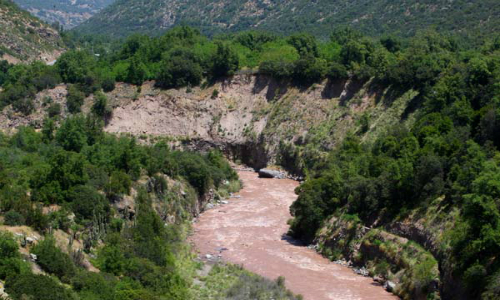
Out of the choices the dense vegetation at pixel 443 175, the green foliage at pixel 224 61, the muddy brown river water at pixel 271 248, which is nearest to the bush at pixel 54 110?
the green foliage at pixel 224 61

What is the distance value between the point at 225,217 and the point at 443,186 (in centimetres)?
2245

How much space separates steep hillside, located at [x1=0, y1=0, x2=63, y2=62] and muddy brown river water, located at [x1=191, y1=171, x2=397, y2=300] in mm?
65719

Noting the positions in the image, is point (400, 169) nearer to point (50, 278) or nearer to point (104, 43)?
point (50, 278)

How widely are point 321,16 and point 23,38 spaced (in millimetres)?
57298

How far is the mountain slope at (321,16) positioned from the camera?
106 m

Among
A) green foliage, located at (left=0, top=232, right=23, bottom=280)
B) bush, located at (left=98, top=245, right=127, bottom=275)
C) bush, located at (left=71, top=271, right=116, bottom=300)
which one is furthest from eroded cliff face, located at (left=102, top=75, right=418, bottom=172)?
green foliage, located at (left=0, top=232, right=23, bottom=280)

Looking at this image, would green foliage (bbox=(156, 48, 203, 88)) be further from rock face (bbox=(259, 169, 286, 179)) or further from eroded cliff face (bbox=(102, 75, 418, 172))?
rock face (bbox=(259, 169, 286, 179))

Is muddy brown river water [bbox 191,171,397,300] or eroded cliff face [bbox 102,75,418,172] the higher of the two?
eroded cliff face [bbox 102,75,418,172]

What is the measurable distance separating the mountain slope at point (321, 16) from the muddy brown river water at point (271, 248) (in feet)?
148

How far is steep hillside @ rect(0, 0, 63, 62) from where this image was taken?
122m

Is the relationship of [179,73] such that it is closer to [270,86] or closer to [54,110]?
[270,86]

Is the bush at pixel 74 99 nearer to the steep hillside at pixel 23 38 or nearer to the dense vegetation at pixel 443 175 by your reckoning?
the dense vegetation at pixel 443 175

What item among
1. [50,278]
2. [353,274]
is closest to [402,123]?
[353,274]

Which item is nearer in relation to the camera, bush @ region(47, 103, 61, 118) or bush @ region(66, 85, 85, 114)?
bush @ region(47, 103, 61, 118)
